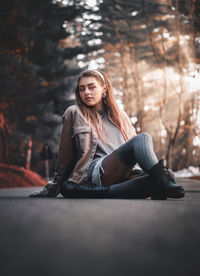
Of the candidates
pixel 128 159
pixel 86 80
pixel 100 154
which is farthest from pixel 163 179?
pixel 86 80

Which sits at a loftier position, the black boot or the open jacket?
the open jacket

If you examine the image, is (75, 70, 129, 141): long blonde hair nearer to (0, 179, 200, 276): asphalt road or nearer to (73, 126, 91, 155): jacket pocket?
(73, 126, 91, 155): jacket pocket

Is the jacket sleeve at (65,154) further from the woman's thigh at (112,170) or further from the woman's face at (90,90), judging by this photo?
the woman's thigh at (112,170)

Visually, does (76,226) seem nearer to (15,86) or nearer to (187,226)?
(187,226)

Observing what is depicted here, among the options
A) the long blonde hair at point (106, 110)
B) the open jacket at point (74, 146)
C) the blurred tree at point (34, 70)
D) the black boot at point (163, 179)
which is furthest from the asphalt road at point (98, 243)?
the blurred tree at point (34, 70)

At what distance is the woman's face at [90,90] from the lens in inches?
123

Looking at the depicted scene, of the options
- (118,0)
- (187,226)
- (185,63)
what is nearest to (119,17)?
(118,0)

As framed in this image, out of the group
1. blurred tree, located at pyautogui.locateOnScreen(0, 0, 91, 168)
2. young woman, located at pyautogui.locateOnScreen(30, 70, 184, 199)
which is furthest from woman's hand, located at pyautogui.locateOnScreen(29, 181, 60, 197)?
blurred tree, located at pyautogui.locateOnScreen(0, 0, 91, 168)

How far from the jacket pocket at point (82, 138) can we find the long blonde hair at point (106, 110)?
106 millimetres

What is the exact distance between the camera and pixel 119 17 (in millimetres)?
13414

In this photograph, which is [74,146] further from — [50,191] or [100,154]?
[50,191]

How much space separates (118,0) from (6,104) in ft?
19.4

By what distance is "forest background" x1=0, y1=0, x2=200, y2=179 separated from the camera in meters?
11.5

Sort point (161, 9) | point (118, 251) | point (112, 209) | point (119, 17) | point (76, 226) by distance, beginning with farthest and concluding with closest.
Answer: point (119, 17), point (161, 9), point (112, 209), point (76, 226), point (118, 251)
